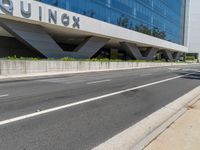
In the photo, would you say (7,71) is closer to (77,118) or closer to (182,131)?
(77,118)

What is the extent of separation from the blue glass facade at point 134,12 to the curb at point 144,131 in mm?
26418

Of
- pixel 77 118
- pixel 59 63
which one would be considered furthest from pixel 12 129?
pixel 59 63

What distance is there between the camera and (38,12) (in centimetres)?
2734

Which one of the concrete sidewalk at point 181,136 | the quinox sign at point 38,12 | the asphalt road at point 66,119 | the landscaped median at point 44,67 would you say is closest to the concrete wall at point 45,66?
the landscaped median at point 44,67

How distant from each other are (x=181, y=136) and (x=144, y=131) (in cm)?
93

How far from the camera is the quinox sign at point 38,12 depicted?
79.0 ft

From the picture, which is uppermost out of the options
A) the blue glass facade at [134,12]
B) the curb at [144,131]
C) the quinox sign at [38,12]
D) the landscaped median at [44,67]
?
the blue glass facade at [134,12]

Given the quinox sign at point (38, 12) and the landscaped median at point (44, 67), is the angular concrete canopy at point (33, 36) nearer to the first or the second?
the quinox sign at point (38, 12)

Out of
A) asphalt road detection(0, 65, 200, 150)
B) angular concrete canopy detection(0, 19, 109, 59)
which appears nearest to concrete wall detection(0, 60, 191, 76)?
angular concrete canopy detection(0, 19, 109, 59)

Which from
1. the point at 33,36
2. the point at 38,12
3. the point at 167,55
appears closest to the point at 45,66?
the point at 33,36

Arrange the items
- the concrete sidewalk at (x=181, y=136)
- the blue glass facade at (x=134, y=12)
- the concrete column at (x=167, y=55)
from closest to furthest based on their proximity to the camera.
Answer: the concrete sidewalk at (x=181, y=136) < the blue glass facade at (x=134, y=12) < the concrete column at (x=167, y=55)

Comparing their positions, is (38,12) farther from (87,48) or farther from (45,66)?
(87,48)

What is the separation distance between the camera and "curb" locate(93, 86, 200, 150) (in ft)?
17.7

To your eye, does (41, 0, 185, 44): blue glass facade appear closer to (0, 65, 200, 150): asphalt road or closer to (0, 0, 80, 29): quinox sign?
(0, 0, 80, 29): quinox sign
